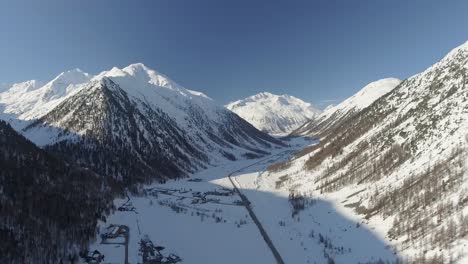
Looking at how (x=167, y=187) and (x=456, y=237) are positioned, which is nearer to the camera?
(x=456, y=237)

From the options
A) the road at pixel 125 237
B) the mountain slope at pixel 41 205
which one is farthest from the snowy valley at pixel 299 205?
the mountain slope at pixel 41 205

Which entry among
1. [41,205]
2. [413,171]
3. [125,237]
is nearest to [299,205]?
[413,171]

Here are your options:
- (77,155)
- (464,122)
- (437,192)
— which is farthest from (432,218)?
(77,155)

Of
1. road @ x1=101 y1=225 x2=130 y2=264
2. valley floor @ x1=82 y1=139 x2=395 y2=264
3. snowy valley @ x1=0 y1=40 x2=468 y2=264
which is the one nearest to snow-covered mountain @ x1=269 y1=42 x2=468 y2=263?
snowy valley @ x1=0 y1=40 x2=468 y2=264

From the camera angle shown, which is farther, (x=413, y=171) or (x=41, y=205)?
(x=413, y=171)

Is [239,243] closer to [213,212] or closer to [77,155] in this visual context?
[213,212]

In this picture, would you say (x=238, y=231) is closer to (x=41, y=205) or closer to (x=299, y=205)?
(x=299, y=205)
